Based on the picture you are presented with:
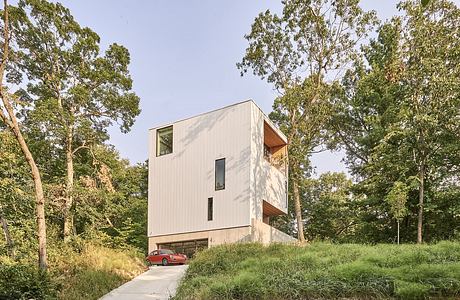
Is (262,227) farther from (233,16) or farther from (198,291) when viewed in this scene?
(233,16)

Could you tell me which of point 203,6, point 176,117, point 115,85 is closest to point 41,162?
point 115,85

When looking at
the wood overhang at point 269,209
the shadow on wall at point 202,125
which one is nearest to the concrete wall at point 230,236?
the wood overhang at point 269,209

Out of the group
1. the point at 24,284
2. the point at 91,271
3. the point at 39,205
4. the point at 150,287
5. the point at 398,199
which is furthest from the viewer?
the point at 398,199

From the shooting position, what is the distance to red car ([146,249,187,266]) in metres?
17.5

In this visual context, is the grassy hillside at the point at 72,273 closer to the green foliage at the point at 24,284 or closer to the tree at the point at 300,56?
the green foliage at the point at 24,284

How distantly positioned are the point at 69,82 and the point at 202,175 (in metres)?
8.61

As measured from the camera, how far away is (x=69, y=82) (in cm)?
2111

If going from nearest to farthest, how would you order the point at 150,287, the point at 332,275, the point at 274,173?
the point at 332,275, the point at 150,287, the point at 274,173

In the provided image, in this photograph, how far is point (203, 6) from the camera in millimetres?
8891

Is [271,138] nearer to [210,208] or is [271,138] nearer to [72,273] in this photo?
[210,208]

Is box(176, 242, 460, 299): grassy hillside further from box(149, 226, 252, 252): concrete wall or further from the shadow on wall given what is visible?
the shadow on wall

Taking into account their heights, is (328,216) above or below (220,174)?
below

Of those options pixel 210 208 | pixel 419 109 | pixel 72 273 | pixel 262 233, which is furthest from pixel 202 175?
pixel 419 109

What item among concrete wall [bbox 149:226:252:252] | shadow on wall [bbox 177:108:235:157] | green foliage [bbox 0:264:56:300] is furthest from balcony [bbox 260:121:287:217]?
green foliage [bbox 0:264:56:300]
